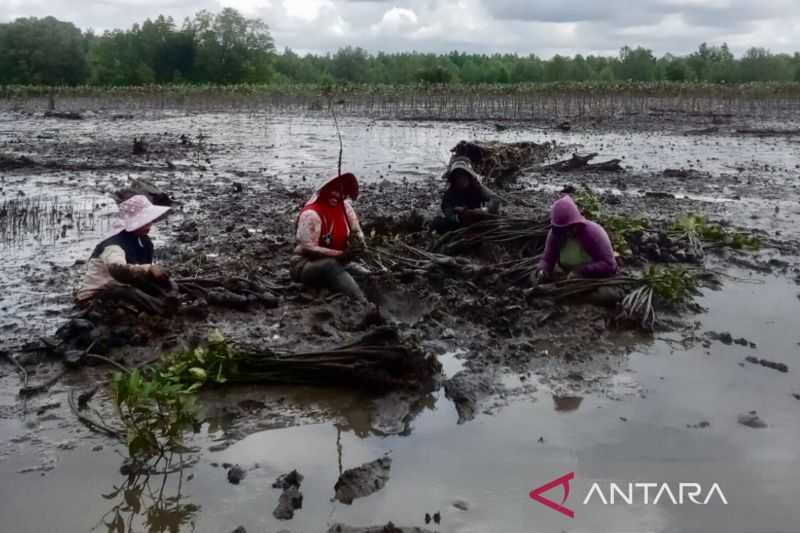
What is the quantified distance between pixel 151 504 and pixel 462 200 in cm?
530

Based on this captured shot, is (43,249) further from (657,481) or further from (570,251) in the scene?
(657,481)

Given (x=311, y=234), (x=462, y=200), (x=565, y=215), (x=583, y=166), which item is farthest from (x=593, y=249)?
(x=583, y=166)

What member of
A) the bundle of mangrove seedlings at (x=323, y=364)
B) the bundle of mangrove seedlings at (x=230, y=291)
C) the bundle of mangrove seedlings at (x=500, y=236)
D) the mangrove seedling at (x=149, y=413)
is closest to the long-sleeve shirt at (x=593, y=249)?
the bundle of mangrove seedlings at (x=500, y=236)

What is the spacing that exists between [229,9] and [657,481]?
70.2 metres

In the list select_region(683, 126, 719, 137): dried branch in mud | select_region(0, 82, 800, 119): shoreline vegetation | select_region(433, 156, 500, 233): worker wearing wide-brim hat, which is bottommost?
select_region(433, 156, 500, 233): worker wearing wide-brim hat

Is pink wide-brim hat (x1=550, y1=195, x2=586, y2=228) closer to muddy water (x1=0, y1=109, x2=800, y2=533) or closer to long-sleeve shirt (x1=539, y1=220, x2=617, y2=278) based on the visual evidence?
long-sleeve shirt (x1=539, y1=220, x2=617, y2=278)

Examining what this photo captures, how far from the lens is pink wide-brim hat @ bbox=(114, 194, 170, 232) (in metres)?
5.73

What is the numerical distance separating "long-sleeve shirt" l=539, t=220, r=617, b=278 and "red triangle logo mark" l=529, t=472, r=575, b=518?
8.90 feet

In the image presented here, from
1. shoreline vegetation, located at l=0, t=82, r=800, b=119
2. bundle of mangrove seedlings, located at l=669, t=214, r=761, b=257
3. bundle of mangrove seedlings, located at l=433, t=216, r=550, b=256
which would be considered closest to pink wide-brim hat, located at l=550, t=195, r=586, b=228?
bundle of mangrove seedlings, located at l=433, t=216, r=550, b=256

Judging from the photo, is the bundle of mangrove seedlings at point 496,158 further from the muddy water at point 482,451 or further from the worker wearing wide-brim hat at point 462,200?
the muddy water at point 482,451

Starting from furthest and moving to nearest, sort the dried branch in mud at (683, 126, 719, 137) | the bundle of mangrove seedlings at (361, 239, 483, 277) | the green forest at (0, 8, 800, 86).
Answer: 1. the green forest at (0, 8, 800, 86)
2. the dried branch in mud at (683, 126, 719, 137)
3. the bundle of mangrove seedlings at (361, 239, 483, 277)

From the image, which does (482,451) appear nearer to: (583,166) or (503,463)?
(503,463)

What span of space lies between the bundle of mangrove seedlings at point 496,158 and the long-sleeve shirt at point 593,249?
169 inches

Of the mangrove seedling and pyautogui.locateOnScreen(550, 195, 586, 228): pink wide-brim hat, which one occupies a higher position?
pyautogui.locateOnScreen(550, 195, 586, 228): pink wide-brim hat
